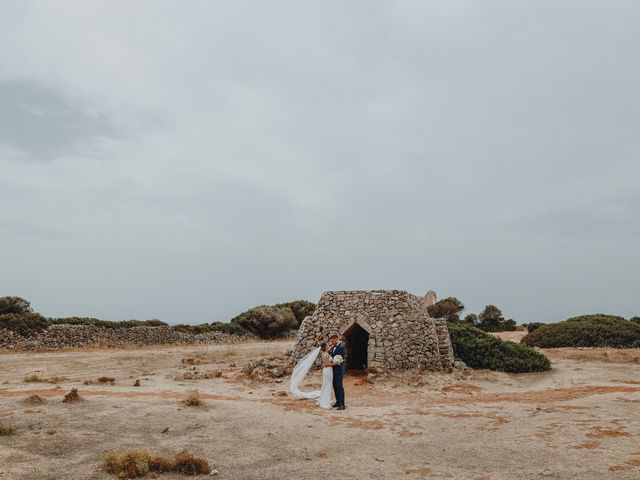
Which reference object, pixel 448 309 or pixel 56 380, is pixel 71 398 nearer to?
pixel 56 380

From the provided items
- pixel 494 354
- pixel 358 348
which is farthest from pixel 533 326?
pixel 358 348

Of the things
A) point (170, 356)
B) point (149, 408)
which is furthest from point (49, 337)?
point (149, 408)

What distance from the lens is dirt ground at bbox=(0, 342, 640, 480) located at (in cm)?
779

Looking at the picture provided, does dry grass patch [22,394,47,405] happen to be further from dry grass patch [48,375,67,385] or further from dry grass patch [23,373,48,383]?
dry grass patch [23,373,48,383]

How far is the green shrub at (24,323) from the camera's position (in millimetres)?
29391

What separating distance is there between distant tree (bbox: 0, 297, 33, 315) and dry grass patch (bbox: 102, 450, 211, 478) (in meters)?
29.6

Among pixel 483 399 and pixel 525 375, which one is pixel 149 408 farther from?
pixel 525 375

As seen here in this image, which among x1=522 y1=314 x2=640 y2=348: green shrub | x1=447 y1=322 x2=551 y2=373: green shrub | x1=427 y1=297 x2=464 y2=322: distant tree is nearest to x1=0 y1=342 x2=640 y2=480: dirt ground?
x1=447 y1=322 x2=551 y2=373: green shrub

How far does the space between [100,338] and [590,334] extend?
3265cm

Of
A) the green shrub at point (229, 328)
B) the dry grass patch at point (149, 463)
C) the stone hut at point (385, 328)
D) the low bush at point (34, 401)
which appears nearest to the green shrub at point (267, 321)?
the green shrub at point (229, 328)

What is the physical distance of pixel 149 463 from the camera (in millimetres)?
7609

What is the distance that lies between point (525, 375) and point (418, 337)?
4.92 meters

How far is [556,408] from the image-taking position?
40.1 feet

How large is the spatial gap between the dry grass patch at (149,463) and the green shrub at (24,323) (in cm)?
2646
